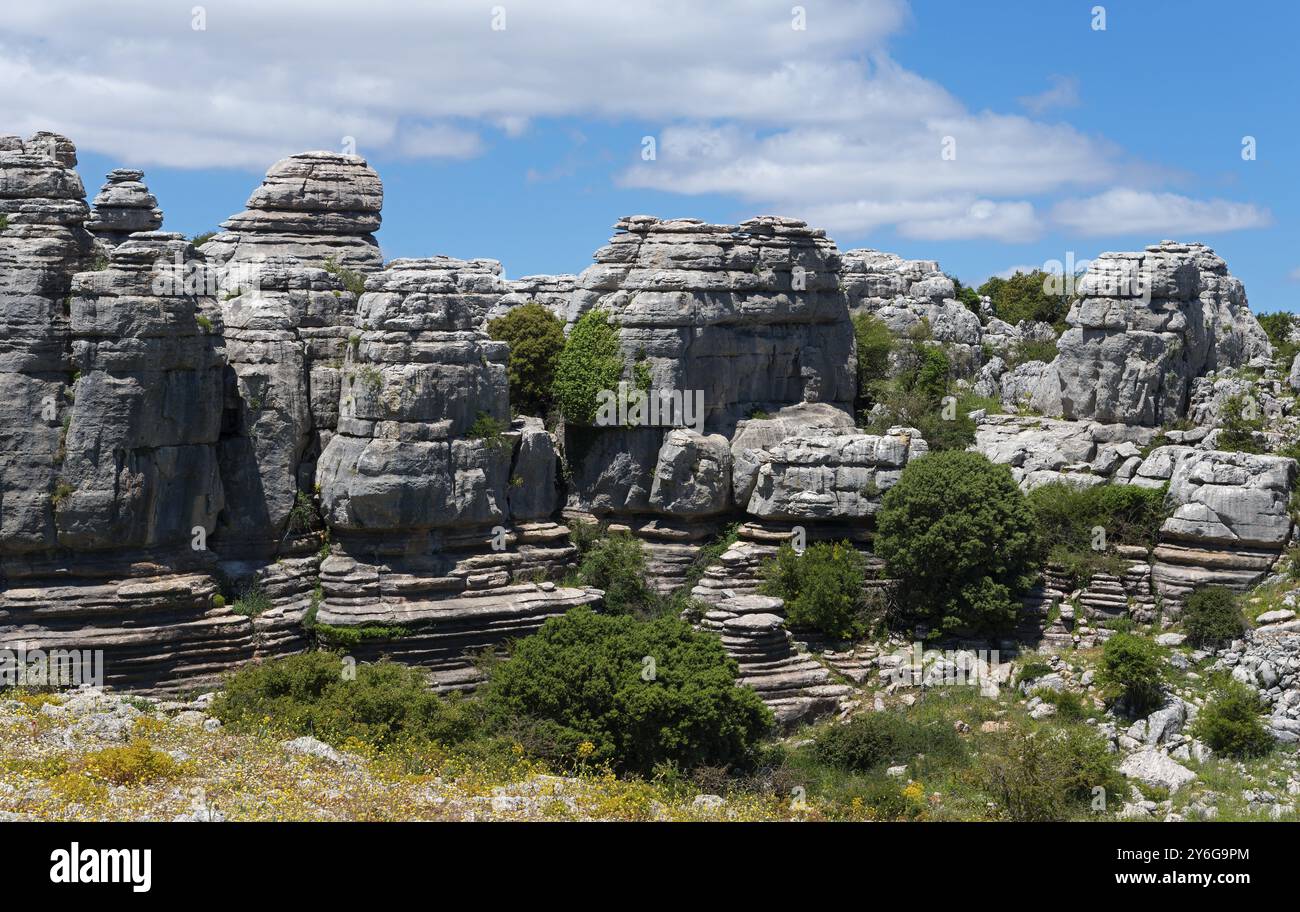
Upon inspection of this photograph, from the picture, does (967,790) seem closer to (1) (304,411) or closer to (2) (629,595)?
(2) (629,595)

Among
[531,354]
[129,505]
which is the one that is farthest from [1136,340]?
[129,505]

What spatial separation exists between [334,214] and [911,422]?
1815 cm

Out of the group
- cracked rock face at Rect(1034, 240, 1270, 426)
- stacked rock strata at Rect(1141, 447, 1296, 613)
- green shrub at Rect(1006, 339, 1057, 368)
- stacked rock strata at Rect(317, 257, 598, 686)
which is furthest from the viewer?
green shrub at Rect(1006, 339, 1057, 368)

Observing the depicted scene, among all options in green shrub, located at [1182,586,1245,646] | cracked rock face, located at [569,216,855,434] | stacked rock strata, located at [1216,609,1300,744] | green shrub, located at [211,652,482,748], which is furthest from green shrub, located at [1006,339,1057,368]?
green shrub, located at [211,652,482,748]

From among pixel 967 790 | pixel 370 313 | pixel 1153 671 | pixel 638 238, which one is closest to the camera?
pixel 967 790

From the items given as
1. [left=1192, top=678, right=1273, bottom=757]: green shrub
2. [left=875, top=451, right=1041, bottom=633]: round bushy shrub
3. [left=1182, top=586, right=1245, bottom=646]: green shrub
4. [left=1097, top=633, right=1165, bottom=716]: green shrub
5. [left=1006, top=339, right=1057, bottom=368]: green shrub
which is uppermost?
[left=1006, top=339, right=1057, bottom=368]: green shrub

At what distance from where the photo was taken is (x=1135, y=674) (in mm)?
39031

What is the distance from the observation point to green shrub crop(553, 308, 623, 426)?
156ft

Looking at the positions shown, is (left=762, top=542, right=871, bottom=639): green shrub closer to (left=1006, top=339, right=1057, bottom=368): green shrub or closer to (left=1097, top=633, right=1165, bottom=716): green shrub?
(left=1097, top=633, right=1165, bottom=716): green shrub

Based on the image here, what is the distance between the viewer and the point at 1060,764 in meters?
34.7

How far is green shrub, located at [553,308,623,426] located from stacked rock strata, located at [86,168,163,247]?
12196 mm

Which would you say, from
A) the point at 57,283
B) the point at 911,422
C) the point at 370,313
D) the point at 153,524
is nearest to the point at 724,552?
the point at 911,422

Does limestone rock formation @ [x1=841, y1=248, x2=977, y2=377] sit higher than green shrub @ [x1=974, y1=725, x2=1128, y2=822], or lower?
higher

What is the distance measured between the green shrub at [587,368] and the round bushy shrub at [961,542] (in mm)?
8672
